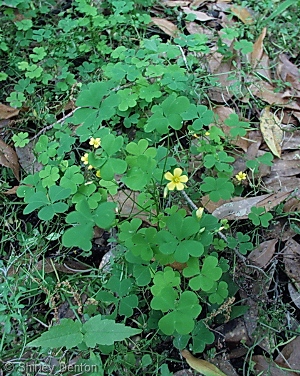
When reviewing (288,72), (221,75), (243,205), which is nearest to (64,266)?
(243,205)

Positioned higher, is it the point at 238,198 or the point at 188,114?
the point at 188,114

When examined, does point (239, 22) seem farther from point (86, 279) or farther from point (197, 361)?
point (197, 361)

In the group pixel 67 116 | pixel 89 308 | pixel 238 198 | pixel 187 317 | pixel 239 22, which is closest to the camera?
pixel 187 317

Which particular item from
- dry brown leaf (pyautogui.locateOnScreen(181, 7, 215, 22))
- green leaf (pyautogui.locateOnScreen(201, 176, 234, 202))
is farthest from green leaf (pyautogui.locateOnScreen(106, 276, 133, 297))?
dry brown leaf (pyautogui.locateOnScreen(181, 7, 215, 22))

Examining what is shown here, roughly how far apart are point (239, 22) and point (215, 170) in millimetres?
1550

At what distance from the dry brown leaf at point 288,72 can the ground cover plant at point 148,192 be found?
19 mm

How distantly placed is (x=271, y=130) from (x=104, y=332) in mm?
1604

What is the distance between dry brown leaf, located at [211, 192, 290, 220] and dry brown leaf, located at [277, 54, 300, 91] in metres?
0.96

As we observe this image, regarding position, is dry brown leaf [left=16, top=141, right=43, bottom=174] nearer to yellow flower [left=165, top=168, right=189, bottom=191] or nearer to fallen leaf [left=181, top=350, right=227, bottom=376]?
yellow flower [left=165, top=168, right=189, bottom=191]

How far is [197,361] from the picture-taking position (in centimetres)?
175

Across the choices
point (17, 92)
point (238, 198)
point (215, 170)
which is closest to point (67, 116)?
point (17, 92)

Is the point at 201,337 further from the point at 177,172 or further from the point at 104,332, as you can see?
the point at 177,172

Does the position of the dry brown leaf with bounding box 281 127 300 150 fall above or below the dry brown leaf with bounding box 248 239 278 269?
above

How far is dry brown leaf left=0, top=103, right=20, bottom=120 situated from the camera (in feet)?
8.73
